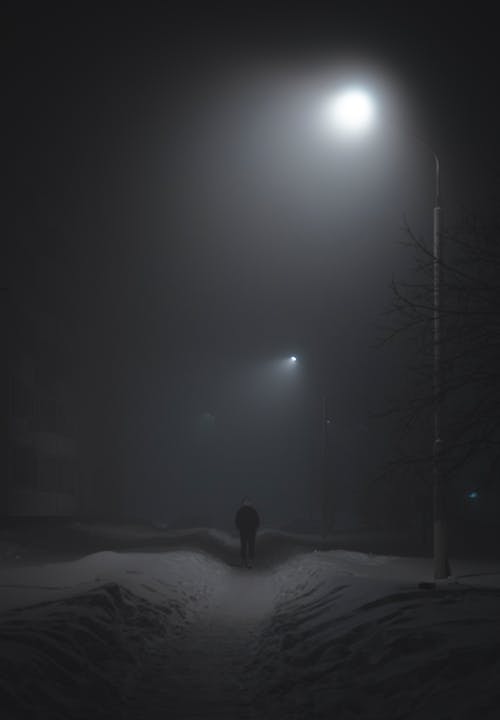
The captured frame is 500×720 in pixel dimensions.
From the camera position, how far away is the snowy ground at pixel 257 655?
21.7 ft

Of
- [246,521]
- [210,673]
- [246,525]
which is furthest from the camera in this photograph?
[246,525]

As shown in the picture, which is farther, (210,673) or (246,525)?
(246,525)

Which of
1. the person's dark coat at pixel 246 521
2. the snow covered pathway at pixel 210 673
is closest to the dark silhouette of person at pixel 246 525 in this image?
the person's dark coat at pixel 246 521

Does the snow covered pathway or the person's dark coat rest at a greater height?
the person's dark coat

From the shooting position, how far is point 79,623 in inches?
372

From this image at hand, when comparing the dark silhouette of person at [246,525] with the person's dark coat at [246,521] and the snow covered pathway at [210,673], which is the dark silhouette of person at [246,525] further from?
the snow covered pathway at [210,673]

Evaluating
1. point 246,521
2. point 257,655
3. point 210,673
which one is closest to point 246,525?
point 246,521

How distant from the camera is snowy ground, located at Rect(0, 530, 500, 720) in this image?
6609mm

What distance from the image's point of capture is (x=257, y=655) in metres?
10.0

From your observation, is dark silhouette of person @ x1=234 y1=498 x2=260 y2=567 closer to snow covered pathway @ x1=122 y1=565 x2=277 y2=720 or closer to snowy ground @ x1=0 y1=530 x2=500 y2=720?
snow covered pathway @ x1=122 y1=565 x2=277 y2=720

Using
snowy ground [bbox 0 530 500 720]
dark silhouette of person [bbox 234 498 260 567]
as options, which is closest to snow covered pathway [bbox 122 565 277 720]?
snowy ground [bbox 0 530 500 720]

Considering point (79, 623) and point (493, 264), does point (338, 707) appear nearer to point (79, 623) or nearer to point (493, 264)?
point (79, 623)

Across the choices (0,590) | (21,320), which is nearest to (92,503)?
(21,320)

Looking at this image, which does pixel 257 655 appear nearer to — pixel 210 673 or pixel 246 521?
pixel 210 673
